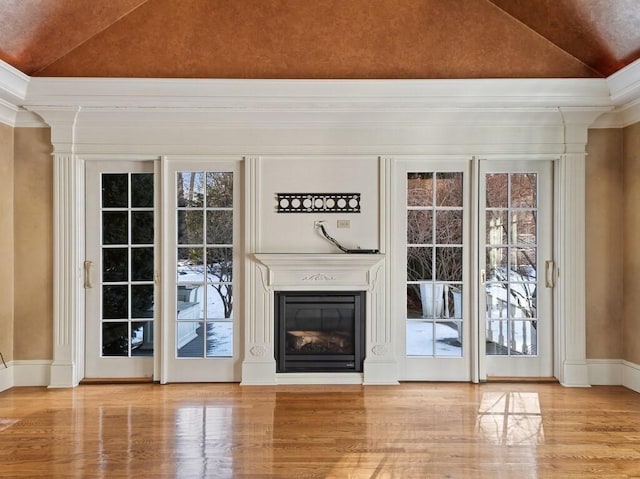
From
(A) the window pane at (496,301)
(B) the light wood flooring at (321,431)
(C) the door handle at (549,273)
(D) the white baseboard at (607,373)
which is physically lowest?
(B) the light wood flooring at (321,431)

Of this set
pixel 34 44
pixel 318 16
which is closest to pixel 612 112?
pixel 318 16

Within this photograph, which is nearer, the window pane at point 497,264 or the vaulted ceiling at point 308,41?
the vaulted ceiling at point 308,41

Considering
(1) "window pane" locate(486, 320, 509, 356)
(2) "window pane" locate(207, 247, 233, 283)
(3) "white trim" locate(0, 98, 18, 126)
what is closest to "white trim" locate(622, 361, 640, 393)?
(1) "window pane" locate(486, 320, 509, 356)

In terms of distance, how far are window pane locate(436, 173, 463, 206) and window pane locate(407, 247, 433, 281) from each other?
1.50ft

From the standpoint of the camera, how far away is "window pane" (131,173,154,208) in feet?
14.2

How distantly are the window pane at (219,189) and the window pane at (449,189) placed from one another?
73.0 inches

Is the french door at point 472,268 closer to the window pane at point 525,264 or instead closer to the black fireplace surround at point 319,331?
the window pane at point 525,264

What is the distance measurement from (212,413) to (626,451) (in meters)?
2.68

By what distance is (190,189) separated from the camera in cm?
431

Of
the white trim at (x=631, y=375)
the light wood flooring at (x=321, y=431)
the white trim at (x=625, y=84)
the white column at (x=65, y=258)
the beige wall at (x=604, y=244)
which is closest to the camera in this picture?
the light wood flooring at (x=321, y=431)

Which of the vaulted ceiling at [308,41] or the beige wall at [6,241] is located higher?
the vaulted ceiling at [308,41]

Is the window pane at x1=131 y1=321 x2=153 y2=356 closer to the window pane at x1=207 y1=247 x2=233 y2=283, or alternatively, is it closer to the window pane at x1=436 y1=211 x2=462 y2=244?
the window pane at x1=207 y1=247 x2=233 y2=283

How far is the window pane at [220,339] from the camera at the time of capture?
4.30m

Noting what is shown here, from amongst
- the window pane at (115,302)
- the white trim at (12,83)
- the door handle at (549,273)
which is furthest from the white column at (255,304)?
the door handle at (549,273)
